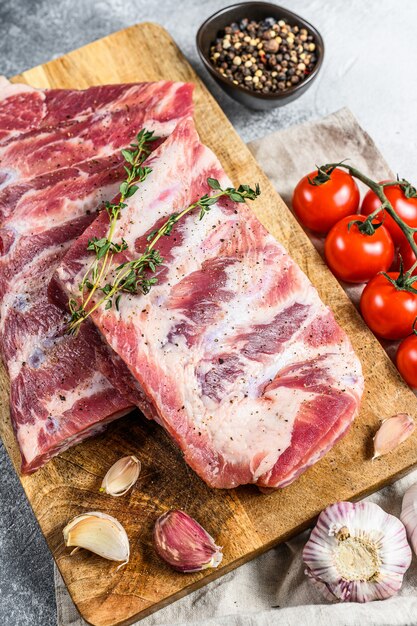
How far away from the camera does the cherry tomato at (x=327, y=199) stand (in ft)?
14.9

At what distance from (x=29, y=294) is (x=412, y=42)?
3.22 meters

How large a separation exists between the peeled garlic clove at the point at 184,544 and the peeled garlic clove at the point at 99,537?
17 centimetres

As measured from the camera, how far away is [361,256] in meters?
4.36

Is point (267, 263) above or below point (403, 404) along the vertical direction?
above

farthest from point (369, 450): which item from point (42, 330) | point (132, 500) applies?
point (42, 330)

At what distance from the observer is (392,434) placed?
4039 millimetres

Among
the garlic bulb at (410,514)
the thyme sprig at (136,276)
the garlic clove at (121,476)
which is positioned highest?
the thyme sprig at (136,276)

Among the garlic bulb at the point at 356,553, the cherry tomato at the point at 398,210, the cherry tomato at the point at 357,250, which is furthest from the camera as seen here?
the cherry tomato at the point at 398,210

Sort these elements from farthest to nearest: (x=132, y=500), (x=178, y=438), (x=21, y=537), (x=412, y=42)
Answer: (x=412, y=42)
(x=21, y=537)
(x=132, y=500)
(x=178, y=438)

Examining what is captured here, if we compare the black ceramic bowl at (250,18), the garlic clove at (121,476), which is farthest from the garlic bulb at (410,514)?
the black ceramic bowl at (250,18)

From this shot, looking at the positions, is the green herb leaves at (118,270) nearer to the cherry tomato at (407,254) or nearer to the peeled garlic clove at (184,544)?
the peeled garlic clove at (184,544)

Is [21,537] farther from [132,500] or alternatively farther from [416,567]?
[416,567]

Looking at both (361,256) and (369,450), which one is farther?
Answer: (361,256)

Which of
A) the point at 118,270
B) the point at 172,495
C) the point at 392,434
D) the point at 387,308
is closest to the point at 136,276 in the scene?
the point at 118,270
